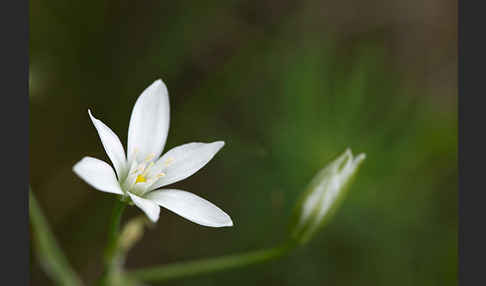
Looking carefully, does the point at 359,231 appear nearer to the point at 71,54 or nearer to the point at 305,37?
the point at 305,37

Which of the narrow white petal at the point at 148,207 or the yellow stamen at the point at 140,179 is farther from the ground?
the yellow stamen at the point at 140,179

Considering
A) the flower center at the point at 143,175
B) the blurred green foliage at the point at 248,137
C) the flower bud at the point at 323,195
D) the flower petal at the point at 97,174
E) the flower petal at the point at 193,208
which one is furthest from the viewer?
the blurred green foliage at the point at 248,137

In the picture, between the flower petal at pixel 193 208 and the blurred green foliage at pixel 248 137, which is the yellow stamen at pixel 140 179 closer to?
the flower petal at pixel 193 208

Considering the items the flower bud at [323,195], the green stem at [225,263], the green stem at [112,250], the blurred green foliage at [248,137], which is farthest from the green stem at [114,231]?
the blurred green foliage at [248,137]

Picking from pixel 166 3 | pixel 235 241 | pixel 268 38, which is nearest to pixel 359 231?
pixel 235 241

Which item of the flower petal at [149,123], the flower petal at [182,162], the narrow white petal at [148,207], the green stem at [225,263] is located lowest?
the green stem at [225,263]

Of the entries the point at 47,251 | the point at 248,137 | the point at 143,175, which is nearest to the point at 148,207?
the point at 143,175

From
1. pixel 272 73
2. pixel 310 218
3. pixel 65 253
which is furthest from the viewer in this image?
pixel 272 73
